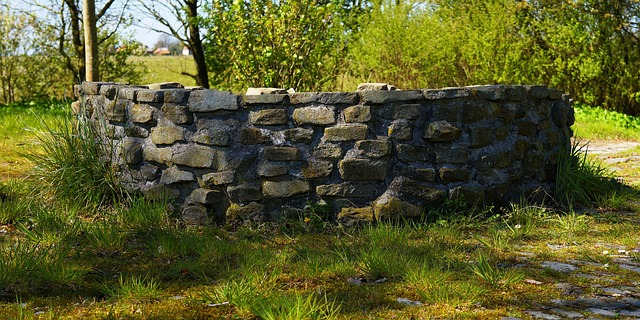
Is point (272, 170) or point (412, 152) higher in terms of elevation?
point (412, 152)

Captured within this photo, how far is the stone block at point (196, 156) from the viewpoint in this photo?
5.12 metres

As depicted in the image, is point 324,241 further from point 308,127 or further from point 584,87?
point 584,87

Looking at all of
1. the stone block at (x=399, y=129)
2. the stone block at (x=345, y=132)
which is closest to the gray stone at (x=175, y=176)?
the stone block at (x=345, y=132)

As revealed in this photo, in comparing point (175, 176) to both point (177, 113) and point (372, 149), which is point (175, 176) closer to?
point (177, 113)

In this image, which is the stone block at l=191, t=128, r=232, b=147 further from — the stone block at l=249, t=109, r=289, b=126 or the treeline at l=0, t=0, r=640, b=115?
the treeline at l=0, t=0, r=640, b=115

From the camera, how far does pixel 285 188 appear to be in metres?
5.10

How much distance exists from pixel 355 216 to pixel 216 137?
115cm

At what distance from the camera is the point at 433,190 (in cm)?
516

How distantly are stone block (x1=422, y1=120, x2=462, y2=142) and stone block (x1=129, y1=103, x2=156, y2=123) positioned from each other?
81.2 inches

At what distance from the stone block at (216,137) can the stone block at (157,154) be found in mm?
315

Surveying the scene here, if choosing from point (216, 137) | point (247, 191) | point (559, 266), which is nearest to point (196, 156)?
point (216, 137)

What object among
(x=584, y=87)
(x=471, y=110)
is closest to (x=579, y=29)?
(x=584, y=87)

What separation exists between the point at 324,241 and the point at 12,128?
650cm

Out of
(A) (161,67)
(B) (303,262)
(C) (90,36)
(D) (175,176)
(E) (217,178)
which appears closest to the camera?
(B) (303,262)
